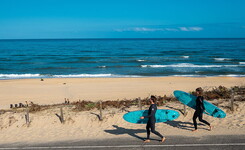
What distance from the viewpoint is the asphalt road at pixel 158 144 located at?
887cm

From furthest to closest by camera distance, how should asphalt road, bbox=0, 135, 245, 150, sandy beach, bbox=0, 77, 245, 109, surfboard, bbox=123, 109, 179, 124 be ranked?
sandy beach, bbox=0, 77, 245, 109
surfboard, bbox=123, 109, 179, 124
asphalt road, bbox=0, 135, 245, 150

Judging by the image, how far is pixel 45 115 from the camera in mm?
12828

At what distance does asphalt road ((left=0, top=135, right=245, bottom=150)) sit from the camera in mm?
8867

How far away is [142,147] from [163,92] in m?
11.4

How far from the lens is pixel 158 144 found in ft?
30.3

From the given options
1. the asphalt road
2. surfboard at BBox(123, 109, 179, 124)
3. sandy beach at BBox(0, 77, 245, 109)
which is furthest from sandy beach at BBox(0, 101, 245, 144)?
sandy beach at BBox(0, 77, 245, 109)

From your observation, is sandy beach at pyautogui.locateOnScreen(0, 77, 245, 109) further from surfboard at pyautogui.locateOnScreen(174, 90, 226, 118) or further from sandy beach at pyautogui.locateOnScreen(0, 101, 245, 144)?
surfboard at pyautogui.locateOnScreen(174, 90, 226, 118)

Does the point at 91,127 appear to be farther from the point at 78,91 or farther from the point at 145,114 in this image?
the point at 78,91

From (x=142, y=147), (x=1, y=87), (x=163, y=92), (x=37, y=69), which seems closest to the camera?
(x=142, y=147)

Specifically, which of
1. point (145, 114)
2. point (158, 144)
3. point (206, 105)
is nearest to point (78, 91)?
point (145, 114)

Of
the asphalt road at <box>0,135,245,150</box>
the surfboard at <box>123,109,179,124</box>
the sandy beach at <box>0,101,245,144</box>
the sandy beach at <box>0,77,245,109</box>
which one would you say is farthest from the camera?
the sandy beach at <box>0,77,245,109</box>

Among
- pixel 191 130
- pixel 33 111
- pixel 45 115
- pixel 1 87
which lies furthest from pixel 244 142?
pixel 1 87

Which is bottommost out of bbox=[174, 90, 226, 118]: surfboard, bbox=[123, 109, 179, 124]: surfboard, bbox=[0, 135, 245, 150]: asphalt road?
bbox=[0, 135, 245, 150]: asphalt road

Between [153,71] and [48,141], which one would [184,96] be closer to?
[48,141]
